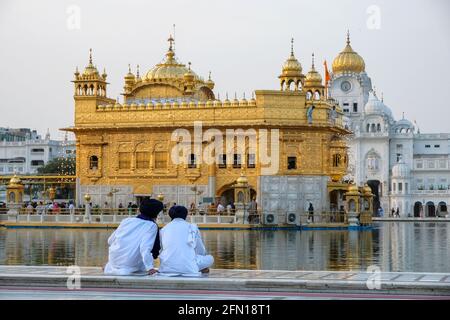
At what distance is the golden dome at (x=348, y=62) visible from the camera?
243 ft

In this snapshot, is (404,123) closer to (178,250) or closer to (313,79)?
(313,79)

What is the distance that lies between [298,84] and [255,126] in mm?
2682

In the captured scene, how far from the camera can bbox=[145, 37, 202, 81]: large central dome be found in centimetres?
3994

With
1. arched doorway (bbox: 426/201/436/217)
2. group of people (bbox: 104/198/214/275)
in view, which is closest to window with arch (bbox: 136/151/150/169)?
group of people (bbox: 104/198/214/275)

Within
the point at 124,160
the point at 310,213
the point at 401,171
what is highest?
the point at 401,171

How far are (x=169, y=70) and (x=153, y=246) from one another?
102 ft

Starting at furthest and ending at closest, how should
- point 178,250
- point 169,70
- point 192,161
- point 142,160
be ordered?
point 169,70 < point 142,160 < point 192,161 < point 178,250

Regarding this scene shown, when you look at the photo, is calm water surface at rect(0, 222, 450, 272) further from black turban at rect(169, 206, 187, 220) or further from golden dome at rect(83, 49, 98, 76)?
golden dome at rect(83, 49, 98, 76)

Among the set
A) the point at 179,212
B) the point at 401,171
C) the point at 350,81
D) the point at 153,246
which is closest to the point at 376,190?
the point at 401,171

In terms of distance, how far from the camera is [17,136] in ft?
283

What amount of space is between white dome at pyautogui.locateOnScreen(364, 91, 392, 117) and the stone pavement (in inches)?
2524

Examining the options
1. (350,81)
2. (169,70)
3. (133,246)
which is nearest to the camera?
(133,246)

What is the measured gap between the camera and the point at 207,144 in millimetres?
36062
